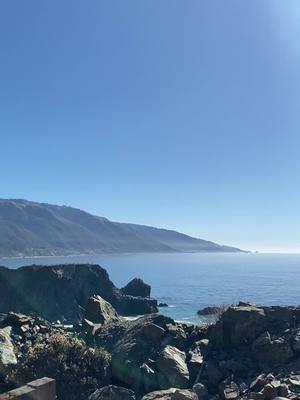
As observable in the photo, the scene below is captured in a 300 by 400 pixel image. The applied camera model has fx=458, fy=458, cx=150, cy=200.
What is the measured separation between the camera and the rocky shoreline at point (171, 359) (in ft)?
51.2

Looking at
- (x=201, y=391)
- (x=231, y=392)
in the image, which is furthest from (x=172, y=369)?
(x=231, y=392)

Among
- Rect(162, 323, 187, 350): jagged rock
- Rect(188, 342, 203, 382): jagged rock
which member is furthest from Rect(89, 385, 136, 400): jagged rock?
Rect(162, 323, 187, 350): jagged rock

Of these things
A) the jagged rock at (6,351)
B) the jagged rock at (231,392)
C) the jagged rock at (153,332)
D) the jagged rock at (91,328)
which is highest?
the jagged rock at (153,332)

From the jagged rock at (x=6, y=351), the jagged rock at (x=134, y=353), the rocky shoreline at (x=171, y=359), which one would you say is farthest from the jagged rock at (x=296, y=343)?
the jagged rock at (x=6, y=351)

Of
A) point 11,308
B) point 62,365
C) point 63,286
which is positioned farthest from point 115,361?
point 63,286

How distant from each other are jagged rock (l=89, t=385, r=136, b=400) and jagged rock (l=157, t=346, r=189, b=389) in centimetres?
164

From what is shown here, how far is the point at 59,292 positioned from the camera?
314ft

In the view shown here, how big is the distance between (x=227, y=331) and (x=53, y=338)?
23.8 feet

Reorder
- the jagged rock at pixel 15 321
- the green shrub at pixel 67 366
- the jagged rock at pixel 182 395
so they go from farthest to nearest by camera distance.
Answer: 1. the jagged rock at pixel 15 321
2. the green shrub at pixel 67 366
3. the jagged rock at pixel 182 395

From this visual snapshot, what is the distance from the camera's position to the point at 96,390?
1603cm

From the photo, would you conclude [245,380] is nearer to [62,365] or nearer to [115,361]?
[115,361]

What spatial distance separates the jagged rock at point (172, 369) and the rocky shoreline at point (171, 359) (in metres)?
0.04

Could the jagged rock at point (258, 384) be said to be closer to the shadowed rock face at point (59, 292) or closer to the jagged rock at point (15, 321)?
the jagged rock at point (15, 321)

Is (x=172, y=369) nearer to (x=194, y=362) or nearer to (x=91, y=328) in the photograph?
(x=194, y=362)
